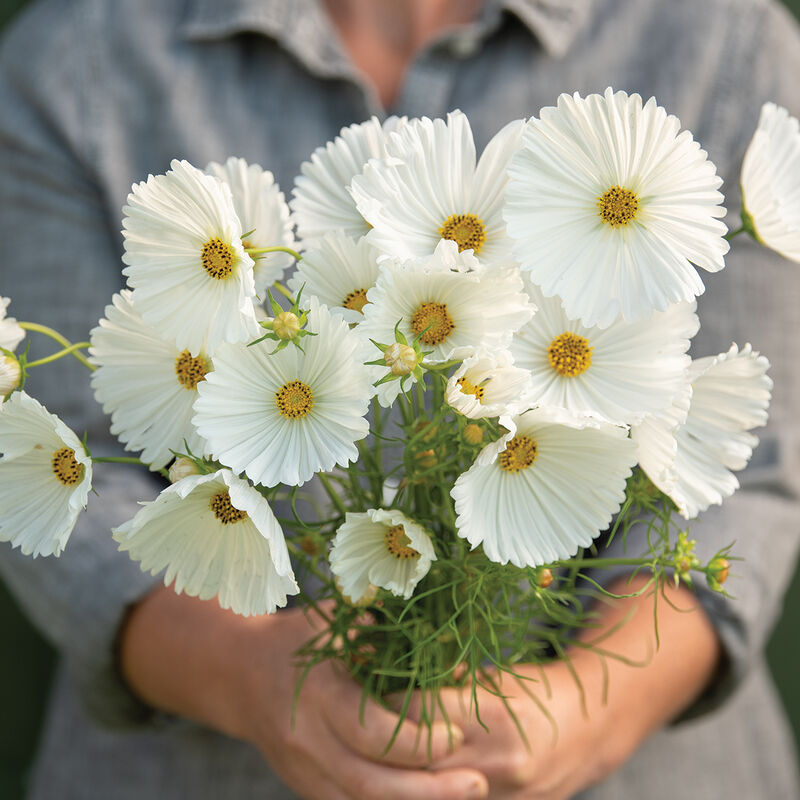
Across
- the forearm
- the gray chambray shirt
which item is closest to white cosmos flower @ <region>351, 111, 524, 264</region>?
the forearm

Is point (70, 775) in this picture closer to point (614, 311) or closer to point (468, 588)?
point (468, 588)

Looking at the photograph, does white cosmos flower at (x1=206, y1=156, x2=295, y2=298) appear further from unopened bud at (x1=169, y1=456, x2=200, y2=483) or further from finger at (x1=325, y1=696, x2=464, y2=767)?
finger at (x1=325, y1=696, x2=464, y2=767)

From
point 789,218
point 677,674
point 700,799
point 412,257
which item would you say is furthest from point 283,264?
point 700,799

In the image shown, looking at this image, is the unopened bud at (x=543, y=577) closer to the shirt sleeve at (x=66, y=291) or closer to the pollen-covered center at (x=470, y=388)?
the pollen-covered center at (x=470, y=388)

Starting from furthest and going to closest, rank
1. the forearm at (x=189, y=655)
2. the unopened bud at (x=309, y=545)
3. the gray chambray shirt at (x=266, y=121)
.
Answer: the gray chambray shirt at (x=266, y=121)
the forearm at (x=189, y=655)
the unopened bud at (x=309, y=545)

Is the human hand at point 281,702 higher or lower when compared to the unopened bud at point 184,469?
lower

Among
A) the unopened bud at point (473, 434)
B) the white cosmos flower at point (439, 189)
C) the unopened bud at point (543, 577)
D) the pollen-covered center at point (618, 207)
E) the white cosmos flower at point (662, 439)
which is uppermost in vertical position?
the pollen-covered center at point (618, 207)

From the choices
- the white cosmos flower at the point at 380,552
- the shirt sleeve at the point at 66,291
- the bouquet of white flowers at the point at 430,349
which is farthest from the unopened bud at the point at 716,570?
the shirt sleeve at the point at 66,291

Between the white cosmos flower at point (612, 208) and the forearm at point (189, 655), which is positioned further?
the forearm at point (189, 655)
